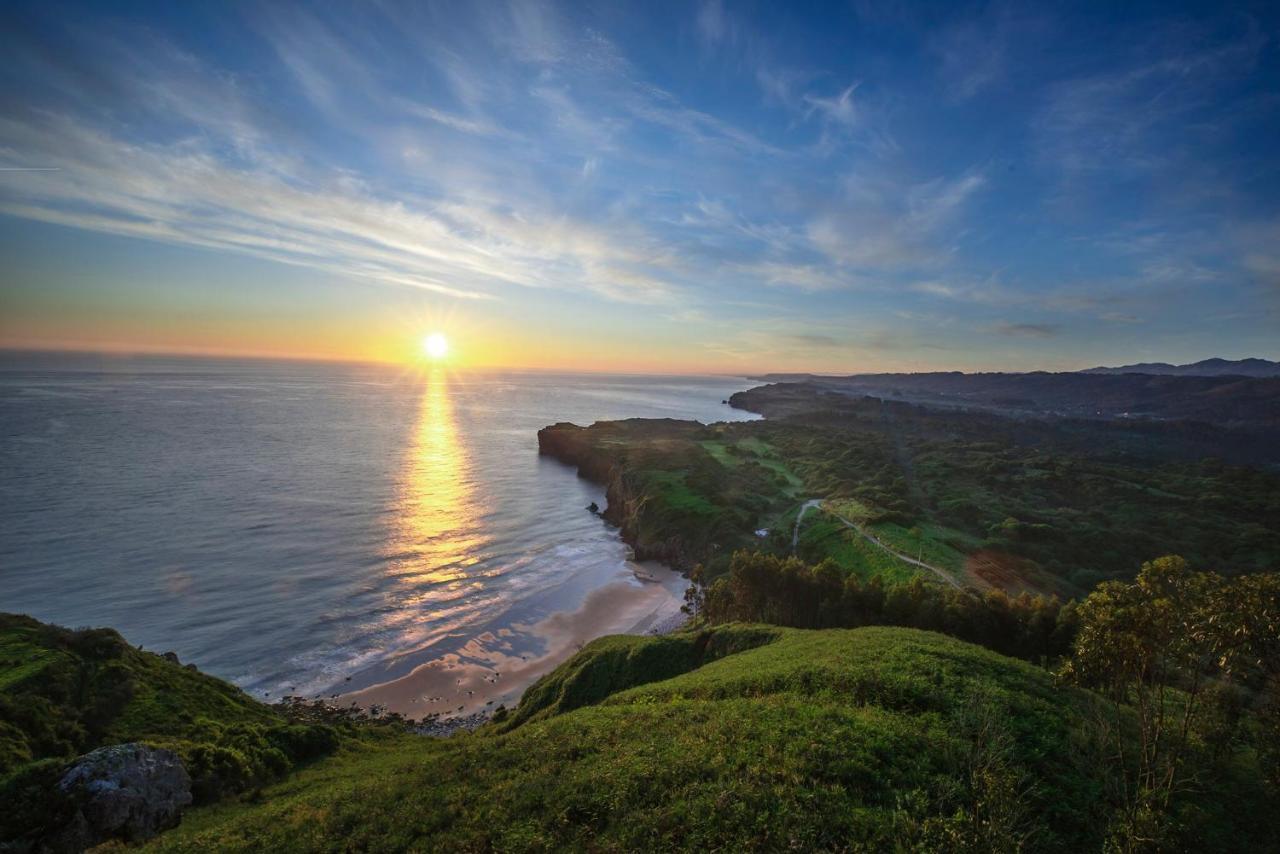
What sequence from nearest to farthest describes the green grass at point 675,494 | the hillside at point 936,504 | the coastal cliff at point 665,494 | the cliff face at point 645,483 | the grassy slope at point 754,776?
the grassy slope at point 754,776
the hillside at point 936,504
the coastal cliff at point 665,494
the cliff face at point 645,483
the green grass at point 675,494

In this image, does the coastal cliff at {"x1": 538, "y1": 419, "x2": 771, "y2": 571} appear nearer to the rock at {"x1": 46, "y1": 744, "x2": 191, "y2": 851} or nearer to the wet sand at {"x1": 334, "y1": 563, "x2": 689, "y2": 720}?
the wet sand at {"x1": 334, "y1": 563, "x2": 689, "y2": 720}

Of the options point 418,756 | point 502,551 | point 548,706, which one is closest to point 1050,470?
point 502,551

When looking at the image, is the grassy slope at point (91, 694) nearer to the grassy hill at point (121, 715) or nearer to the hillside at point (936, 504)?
the grassy hill at point (121, 715)

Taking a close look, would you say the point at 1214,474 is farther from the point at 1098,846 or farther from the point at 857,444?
the point at 1098,846

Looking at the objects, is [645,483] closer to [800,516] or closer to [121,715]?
[800,516]

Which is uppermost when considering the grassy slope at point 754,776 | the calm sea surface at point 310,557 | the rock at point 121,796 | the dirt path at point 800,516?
the grassy slope at point 754,776

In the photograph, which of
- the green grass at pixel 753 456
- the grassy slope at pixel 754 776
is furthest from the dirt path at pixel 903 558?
the grassy slope at pixel 754 776

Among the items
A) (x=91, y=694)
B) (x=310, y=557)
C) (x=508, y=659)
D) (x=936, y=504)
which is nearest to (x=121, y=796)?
(x=91, y=694)

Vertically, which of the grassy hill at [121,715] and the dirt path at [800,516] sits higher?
the grassy hill at [121,715]
